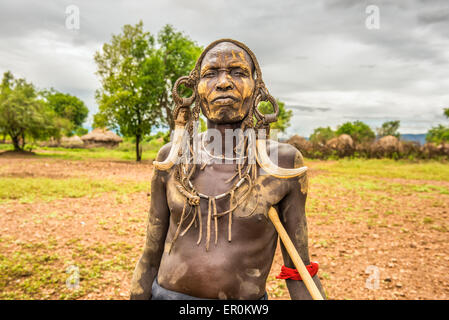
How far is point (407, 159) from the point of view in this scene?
22.5 meters

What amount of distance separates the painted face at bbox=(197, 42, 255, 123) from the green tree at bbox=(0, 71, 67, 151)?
24.0 m

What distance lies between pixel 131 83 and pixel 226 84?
2063cm

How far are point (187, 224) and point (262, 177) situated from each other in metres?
0.49

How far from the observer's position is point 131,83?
2067 centimetres

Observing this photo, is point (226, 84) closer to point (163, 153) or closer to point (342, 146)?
point (163, 153)

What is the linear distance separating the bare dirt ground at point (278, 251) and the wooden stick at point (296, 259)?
3041 mm

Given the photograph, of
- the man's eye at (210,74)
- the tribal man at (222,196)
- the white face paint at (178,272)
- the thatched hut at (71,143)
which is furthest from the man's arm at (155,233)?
the thatched hut at (71,143)

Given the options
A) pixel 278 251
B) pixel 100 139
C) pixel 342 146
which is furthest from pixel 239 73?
pixel 100 139

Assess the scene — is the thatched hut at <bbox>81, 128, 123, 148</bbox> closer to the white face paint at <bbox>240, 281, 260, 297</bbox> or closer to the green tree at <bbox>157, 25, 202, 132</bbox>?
the green tree at <bbox>157, 25, 202, 132</bbox>

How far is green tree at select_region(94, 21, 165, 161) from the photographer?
20.2 meters

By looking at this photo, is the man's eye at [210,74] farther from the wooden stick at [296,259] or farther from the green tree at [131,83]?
the green tree at [131,83]

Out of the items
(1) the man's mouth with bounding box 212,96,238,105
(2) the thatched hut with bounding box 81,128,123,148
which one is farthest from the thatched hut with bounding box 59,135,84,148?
(1) the man's mouth with bounding box 212,96,238,105

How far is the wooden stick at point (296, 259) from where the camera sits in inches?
58.7
